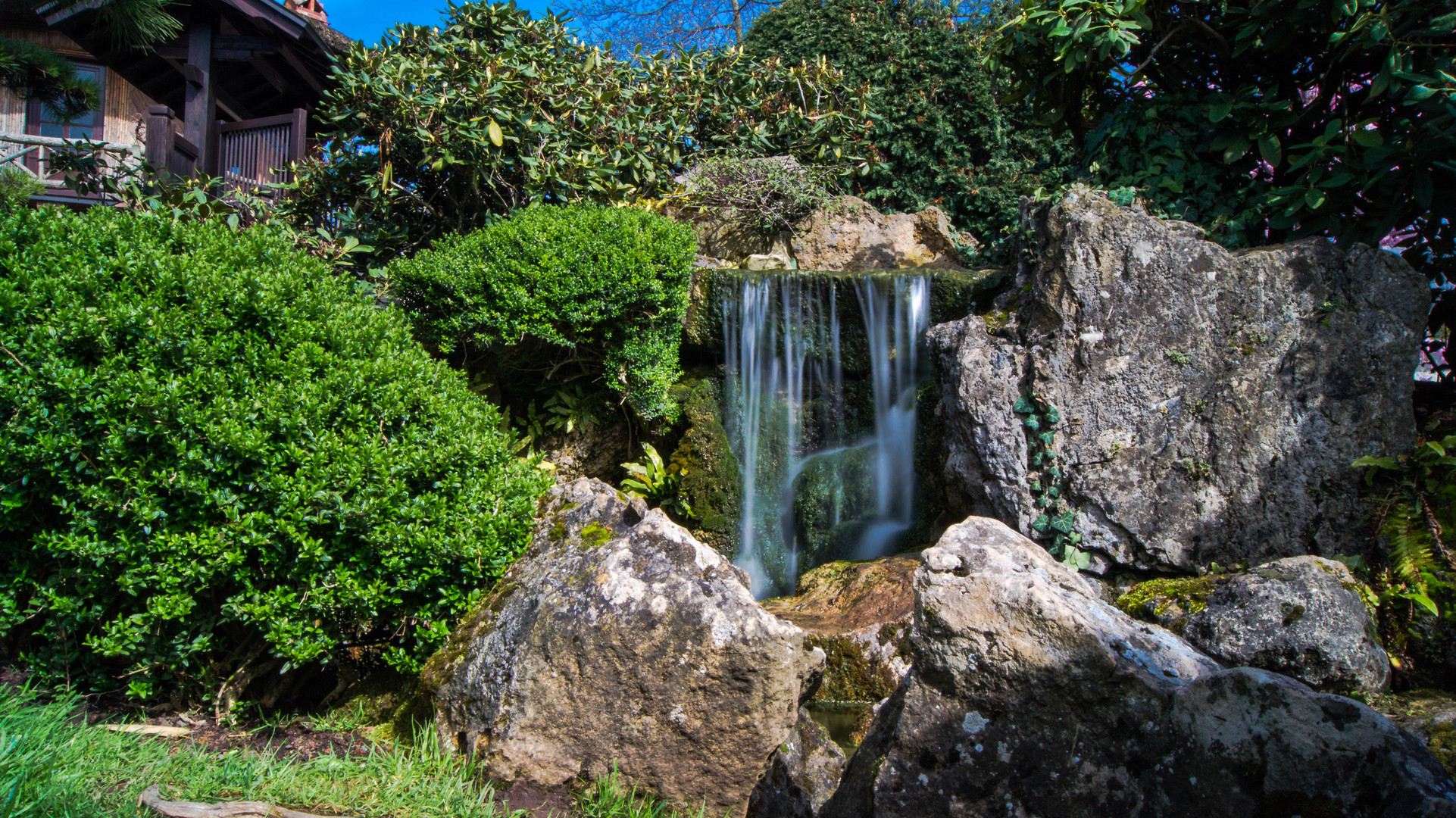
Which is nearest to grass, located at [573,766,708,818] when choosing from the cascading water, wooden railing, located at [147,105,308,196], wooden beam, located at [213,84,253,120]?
the cascading water

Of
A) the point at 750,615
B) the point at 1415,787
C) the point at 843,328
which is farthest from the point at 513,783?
the point at 843,328

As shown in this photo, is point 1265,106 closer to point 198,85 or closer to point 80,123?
point 198,85

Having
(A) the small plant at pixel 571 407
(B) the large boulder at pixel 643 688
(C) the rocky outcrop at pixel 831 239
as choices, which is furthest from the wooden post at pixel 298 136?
(B) the large boulder at pixel 643 688

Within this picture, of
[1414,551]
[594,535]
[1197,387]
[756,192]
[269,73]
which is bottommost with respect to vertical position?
[1414,551]

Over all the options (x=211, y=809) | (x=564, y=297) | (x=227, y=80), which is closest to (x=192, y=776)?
(x=211, y=809)

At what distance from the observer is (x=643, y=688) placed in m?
3.63

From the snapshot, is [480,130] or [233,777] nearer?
[233,777]

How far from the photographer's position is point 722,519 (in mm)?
7457

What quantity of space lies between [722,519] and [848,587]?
1804 mm

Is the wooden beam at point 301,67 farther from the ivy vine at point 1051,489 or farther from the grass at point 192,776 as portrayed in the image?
the ivy vine at point 1051,489

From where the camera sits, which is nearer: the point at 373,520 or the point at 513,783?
the point at 513,783

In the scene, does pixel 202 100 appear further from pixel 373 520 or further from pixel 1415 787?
pixel 1415 787

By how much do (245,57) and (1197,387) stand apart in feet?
36.9

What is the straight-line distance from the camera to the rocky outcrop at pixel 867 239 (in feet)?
32.1
